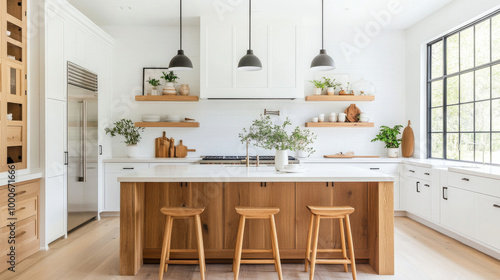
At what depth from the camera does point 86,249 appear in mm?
3711

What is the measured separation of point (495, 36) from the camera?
158 inches

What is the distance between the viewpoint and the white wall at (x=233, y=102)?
568 cm

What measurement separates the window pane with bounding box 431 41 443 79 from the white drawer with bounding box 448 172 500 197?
1.91 meters

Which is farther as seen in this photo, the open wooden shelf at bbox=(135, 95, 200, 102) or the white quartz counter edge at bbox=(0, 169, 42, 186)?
the open wooden shelf at bbox=(135, 95, 200, 102)

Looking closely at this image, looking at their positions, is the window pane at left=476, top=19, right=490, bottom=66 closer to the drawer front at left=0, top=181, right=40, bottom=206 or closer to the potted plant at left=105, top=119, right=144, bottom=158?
the potted plant at left=105, top=119, right=144, bottom=158

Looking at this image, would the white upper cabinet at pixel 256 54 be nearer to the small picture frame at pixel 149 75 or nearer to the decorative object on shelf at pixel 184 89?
the decorative object on shelf at pixel 184 89

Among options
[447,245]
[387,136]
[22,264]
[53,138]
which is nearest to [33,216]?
[22,264]

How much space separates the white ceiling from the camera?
4.69 m

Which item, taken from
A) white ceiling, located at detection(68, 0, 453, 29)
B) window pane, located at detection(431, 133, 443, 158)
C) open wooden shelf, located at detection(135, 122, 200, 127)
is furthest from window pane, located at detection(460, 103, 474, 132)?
open wooden shelf, located at detection(135, 122, 200, 127)

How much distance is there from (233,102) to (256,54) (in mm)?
956

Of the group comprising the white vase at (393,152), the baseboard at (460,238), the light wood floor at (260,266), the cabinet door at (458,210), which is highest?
the white vase at (393,152)

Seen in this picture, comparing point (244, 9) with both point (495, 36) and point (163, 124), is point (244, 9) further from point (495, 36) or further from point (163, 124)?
point (495, 36)

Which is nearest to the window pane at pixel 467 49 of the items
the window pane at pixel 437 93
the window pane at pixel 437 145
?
the window pane at pixel 437 93

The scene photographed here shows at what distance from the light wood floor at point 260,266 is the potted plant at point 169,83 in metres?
2.47
